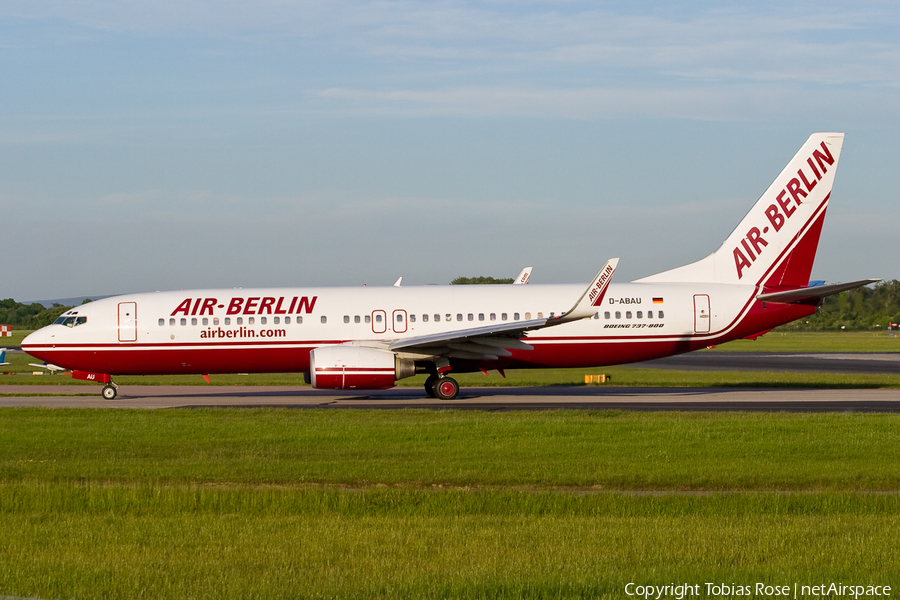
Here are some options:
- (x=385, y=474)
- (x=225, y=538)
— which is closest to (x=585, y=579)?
(x=225, y=538)

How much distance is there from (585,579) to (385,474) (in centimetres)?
713

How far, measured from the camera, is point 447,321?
31.2m

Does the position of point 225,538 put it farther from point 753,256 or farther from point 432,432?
point 753,256

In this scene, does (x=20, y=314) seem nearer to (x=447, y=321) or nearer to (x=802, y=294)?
(x=447, y=321)

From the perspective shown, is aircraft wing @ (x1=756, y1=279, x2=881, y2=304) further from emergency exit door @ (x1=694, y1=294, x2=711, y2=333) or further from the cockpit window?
the cockpit window

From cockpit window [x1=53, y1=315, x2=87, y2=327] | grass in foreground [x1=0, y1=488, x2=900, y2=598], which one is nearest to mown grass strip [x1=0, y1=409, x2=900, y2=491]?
grass in foreground [x1=0, y1=488, x2=900, y2=598]

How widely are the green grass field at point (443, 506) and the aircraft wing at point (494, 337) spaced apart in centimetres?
676

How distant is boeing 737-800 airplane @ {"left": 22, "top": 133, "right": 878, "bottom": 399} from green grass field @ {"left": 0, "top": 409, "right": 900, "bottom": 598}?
9336 mm

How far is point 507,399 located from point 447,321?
130 inches

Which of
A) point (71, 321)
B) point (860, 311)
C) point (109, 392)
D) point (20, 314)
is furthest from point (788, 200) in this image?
point (20, 314)

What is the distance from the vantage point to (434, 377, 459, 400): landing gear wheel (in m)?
30.6

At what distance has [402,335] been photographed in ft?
102

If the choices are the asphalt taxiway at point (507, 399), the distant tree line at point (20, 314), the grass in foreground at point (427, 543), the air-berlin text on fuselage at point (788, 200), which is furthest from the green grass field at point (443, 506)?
the distant tree line at point (20, 314)

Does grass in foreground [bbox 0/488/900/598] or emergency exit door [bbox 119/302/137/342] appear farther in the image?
emergency exit door [bbox 119/302/137/342]
